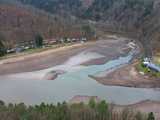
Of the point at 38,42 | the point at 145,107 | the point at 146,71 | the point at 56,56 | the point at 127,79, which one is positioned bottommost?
the point at 145,107

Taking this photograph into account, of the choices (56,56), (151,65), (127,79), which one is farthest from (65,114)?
(56,56)

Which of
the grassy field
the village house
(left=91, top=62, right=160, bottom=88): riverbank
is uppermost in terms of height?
the village house

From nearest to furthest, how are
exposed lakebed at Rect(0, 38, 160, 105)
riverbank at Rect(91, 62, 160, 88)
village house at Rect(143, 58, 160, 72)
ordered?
1. exposed lakebed at Rect(0, 38, 160, 105)
2. riverbank at Rect(91, 62, 160, 88)
3. village house at Rect(143, 58, 160, 72)

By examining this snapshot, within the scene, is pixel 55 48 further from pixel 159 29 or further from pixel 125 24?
pixel 125 24

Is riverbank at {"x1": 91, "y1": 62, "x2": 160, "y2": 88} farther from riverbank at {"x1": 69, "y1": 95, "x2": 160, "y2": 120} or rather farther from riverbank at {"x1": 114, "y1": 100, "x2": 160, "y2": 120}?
riverbank at {"x1": 69, "y1": 95, "x2": 160, "y2": 120}

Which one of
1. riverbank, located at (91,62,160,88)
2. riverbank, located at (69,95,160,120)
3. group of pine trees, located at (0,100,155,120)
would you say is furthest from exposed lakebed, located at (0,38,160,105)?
group of pine trees, located at (0,100,155,120)

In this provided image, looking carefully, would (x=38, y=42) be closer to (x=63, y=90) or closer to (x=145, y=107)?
(x=63, y=90)
